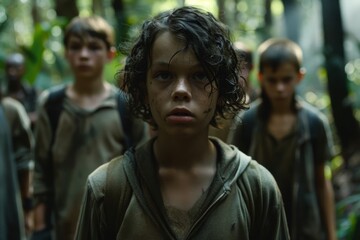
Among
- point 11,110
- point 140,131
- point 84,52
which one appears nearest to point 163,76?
point 140,131

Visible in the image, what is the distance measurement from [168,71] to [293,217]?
8.70 ft

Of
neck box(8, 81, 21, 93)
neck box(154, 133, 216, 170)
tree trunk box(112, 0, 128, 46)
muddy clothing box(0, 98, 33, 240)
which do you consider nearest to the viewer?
neck box(154, 133, 216, 170)

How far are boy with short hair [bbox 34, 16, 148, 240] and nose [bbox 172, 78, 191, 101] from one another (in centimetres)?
248

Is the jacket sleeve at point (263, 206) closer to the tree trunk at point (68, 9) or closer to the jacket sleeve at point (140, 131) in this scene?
the jacket sleeve at point (140, 131)

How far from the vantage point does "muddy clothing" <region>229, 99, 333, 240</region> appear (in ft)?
16.1

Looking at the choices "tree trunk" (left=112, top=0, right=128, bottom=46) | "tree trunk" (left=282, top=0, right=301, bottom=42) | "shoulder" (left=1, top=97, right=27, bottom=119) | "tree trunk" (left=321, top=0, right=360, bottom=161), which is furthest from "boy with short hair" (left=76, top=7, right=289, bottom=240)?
"tree trunk" (left=282, top=0, right=301, bottom=42)

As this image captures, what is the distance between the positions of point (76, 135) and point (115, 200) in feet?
8.65

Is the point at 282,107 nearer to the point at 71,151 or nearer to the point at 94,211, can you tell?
the point at 71,151

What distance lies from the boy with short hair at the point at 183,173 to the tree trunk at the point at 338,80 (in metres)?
6.81

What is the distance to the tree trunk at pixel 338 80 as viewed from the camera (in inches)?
363

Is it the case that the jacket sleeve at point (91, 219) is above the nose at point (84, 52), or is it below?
below

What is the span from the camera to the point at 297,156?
4.89 meters

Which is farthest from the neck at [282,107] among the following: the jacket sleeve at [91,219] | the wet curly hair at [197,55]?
the jacket sleeve at [91,219]

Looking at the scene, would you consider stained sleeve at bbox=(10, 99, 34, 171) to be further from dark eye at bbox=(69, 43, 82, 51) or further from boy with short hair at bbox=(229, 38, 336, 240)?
boy with short hair at bbox=(229, 38, 336, 240)
